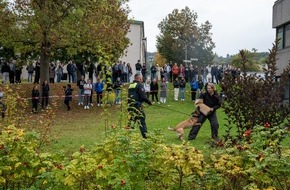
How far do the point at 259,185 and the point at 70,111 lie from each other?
825 inches

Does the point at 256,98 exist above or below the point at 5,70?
below

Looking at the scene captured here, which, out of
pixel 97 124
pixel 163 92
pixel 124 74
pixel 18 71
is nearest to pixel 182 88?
pixel 163 92

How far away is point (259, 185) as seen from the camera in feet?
18.5

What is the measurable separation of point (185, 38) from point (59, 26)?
4047cm

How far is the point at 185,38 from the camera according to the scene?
64.9 meters

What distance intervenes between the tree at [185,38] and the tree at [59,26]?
122ft

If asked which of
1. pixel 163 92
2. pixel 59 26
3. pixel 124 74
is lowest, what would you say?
pixel 163 92

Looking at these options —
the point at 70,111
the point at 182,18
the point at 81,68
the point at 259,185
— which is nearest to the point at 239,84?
the point at 259,185

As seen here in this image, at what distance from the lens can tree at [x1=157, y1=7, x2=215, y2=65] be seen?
6425cm

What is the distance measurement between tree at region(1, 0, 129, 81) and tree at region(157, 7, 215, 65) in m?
37.1

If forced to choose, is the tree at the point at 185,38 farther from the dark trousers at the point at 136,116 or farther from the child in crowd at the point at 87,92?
the dark trousers at the point at 136,116

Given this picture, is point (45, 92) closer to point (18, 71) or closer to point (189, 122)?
point (18, 71)

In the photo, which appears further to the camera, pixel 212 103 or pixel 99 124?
pixel 99 124

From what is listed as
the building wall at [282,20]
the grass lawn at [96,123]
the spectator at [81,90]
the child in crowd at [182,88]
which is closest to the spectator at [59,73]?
the grass lawn at [96,123]
